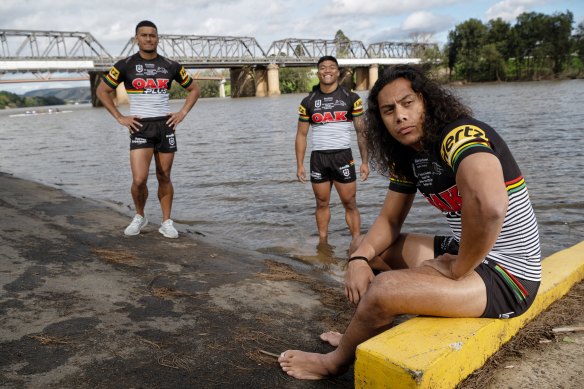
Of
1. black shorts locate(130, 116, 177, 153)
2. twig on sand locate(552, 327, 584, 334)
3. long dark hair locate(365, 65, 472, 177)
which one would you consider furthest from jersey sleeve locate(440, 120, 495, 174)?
black shorts locate(130, 116, 177, 153)

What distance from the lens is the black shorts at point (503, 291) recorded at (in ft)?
7.42

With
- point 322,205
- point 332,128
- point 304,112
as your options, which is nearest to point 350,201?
point 322,205

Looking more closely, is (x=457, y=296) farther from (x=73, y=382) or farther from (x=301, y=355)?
(x=73, y=382)

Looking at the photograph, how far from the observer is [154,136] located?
5.45m

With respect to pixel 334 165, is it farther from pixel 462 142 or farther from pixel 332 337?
pixel 462 142

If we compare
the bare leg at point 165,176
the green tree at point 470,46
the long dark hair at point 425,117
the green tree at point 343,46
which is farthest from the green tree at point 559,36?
the long dark hair at point 425,117

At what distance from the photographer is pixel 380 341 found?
2.17m

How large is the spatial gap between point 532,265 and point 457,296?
1.45 ft

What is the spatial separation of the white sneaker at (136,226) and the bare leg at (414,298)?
12.7 feet

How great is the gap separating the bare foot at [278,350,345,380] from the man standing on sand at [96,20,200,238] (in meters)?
3.33

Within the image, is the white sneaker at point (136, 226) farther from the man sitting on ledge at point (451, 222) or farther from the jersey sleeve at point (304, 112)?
the man sitting on ledge at point (451, 222)

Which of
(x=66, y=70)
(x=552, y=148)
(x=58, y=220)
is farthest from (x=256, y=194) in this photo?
(x=66, y=70)

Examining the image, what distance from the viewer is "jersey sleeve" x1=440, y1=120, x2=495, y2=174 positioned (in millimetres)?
2021

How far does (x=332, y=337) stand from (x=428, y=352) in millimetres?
976
